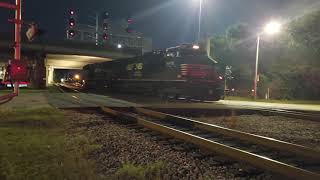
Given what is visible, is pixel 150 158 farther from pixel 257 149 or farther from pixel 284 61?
pixel 284 61

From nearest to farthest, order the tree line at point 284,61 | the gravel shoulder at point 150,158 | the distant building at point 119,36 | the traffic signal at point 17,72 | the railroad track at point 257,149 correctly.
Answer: the railroad track at point 257,149
the gravel shoulder at point 150,158
the traffic signal at point 17,72
the tree line at point 284,61
the distant building at point 119,36

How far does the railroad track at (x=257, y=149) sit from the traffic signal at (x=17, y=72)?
3.59m

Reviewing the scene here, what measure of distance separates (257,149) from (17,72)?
564 cm

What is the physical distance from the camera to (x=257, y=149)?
788 cm

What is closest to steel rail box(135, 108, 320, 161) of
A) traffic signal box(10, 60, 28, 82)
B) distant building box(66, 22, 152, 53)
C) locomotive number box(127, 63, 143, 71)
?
traffic signal box(10, 60, 28, 82)

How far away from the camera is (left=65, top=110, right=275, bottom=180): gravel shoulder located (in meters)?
5.79

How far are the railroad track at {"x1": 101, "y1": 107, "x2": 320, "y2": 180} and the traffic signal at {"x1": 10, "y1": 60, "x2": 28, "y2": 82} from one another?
11.8 feet

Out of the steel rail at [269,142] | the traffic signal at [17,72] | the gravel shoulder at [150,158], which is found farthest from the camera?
the traffic signal at [17,72]

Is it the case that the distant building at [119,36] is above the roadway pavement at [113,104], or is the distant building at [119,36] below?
above

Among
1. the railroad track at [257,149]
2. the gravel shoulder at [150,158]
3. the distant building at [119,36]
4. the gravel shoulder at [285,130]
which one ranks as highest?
the distant building at [119,36]

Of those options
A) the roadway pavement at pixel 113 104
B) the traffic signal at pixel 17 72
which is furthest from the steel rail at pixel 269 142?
the roadway pavement at pixel 113 104

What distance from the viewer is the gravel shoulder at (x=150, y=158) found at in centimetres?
579

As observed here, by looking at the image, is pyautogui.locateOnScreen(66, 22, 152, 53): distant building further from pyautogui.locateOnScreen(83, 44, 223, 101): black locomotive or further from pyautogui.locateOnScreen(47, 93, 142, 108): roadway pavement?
pyautogui.locateOnScreen(47, 93, 142, 108): roadway pavement

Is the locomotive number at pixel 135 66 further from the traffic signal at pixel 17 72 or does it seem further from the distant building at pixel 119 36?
the distant building at pixel 119 36
